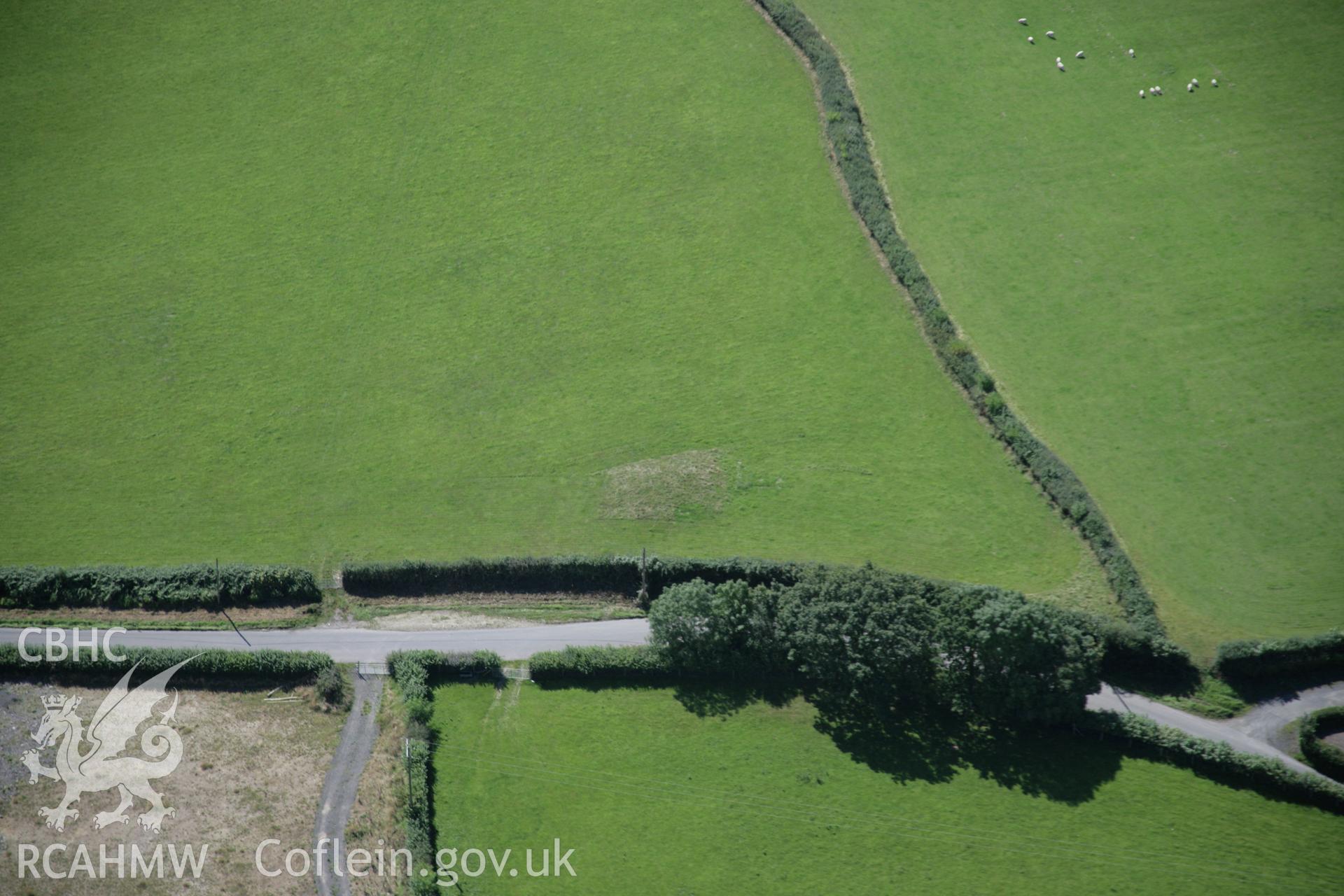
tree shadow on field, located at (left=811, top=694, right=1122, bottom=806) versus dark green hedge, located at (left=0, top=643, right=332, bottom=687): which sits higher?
dark green hedge, located at (left=0, top=643, right=332, bottom=687)

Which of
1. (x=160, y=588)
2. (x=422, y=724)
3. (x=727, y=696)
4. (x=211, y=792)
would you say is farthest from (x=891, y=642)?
(x=160, y=588)

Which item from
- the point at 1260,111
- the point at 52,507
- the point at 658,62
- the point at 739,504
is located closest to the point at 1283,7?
the point at 1260,111

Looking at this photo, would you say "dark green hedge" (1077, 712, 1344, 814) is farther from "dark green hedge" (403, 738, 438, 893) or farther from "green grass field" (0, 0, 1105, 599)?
"dark green hedge" (403, 738, 438, 893)

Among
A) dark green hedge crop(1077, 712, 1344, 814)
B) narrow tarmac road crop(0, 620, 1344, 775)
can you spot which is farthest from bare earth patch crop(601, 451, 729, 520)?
dark green hedge crop(1077, 712, 1344, 814)

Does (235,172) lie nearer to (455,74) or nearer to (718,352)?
(455,74)

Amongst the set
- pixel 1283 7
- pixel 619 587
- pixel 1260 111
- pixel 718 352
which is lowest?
pixel 619 587

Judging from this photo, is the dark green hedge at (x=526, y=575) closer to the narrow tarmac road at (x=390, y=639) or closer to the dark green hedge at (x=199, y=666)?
the narrow tarmac road at (x=390, y=639)
